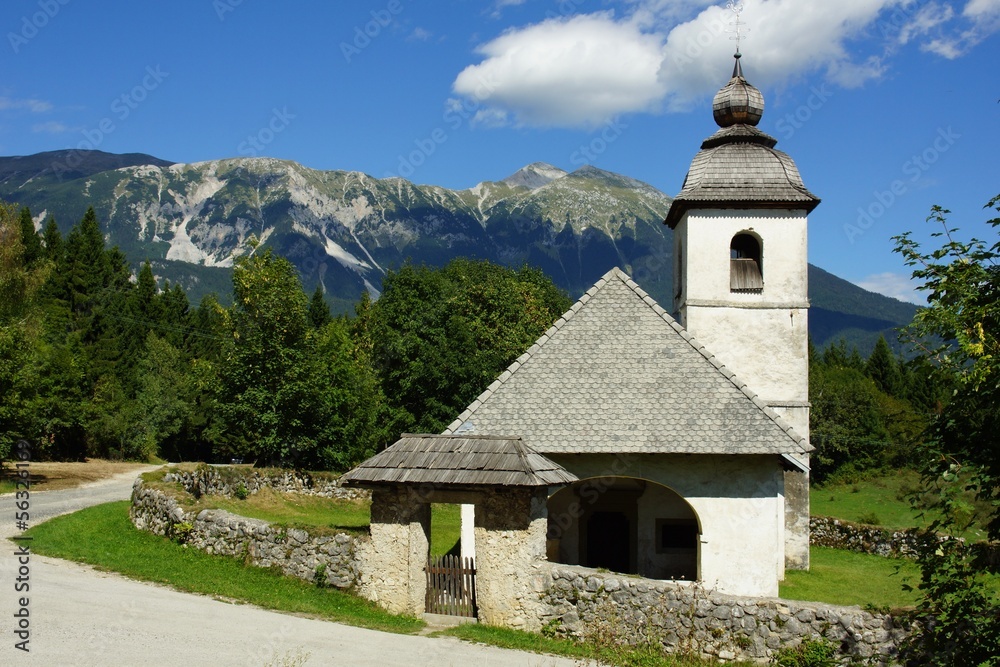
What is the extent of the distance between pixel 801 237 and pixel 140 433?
40.2m

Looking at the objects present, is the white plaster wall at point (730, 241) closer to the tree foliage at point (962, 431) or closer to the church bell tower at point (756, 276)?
the church bell tower at point (756, 276)

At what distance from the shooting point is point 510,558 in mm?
12477

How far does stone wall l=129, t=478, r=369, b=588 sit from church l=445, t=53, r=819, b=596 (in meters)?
2.95

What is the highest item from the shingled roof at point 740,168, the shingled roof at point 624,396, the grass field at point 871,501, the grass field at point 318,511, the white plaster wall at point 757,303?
the shingled roof at point 740,168

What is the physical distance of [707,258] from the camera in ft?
77.5

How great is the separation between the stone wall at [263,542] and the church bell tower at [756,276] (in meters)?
12.9

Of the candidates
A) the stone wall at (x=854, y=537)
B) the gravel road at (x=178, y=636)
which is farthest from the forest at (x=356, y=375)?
the gravel road at (x=178, y=636)

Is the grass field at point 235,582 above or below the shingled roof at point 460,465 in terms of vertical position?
below

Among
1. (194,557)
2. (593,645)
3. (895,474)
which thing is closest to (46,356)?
(194,557)

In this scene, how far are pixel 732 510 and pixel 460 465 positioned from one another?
19.8ft

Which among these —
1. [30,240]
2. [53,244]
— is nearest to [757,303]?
[30,240]

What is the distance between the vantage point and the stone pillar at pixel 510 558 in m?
12.4

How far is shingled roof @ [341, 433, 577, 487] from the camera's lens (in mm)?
12547

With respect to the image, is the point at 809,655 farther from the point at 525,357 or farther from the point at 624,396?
the point at 525,357
